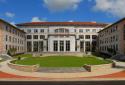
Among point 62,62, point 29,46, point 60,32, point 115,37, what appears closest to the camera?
point 62,62

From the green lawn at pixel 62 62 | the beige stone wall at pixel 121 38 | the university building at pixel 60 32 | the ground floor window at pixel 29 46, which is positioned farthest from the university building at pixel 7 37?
the beige stone wall at pixel 121 38

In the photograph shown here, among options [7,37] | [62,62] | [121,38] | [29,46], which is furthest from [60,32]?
[62,62]

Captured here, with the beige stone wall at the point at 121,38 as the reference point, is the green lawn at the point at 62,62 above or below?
below

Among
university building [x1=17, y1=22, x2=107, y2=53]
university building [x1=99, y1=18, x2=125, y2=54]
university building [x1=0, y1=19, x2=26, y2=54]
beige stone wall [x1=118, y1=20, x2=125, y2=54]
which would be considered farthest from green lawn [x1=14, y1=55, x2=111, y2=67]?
university building [x1=17, y1=22, x2=107, y2=53]

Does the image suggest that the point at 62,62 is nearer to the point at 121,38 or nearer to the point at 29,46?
the point at 121,38

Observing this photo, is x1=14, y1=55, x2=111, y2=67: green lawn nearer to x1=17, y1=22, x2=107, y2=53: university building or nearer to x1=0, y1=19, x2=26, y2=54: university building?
x1=0, y1=19, x2=26, y2=54: university building

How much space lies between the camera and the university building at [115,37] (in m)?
59.2

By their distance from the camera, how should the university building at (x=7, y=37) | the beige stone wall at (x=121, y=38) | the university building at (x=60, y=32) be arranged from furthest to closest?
the university building at (x=60, y=32) → the university building at (x=7, y=37) → the beige stone wall at (x=121, y=38)

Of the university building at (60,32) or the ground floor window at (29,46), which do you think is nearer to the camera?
the university building at (60,32)

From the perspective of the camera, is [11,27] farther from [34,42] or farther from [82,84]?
[82,84]

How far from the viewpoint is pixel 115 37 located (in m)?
65.9

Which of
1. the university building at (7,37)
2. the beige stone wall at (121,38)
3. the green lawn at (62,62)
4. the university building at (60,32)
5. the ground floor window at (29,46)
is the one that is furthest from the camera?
the ground floor window at (29,46)

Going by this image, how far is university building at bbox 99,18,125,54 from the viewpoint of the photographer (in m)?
59.2

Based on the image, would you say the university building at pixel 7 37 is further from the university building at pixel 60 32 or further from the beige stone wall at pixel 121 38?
the beige stone wall at pixel 121 38
